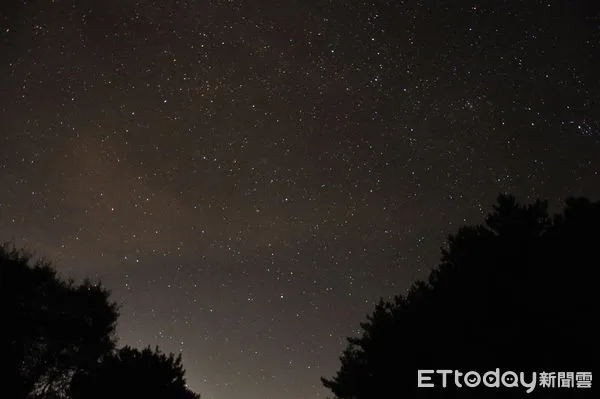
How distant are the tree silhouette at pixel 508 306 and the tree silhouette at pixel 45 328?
14.6 m

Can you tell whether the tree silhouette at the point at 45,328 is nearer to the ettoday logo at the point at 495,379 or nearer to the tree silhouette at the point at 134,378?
the tree silhouette at the point at 134,378

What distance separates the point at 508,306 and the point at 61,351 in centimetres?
1971

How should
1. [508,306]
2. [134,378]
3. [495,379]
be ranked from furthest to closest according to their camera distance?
[134,378] < [508,306] < [495,379]

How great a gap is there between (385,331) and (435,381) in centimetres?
422

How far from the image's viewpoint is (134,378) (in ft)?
58.3

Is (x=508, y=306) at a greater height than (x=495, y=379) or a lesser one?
greater

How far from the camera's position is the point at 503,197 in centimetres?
1692

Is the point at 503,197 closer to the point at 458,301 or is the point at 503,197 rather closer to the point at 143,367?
the point at 458,301

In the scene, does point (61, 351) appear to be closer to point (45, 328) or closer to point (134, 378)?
point (45, 328)

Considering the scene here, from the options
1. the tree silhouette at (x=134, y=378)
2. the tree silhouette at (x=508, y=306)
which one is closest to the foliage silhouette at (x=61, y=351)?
the tree silhouette at (x=134, y=378)

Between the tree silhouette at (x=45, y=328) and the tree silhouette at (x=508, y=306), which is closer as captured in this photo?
the tree silhouette at (x=508, y=306)

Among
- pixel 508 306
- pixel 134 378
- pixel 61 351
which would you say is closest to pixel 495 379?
pixel 508 306

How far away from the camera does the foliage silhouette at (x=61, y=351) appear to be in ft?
56.9

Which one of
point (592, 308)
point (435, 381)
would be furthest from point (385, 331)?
point (592, 308)
